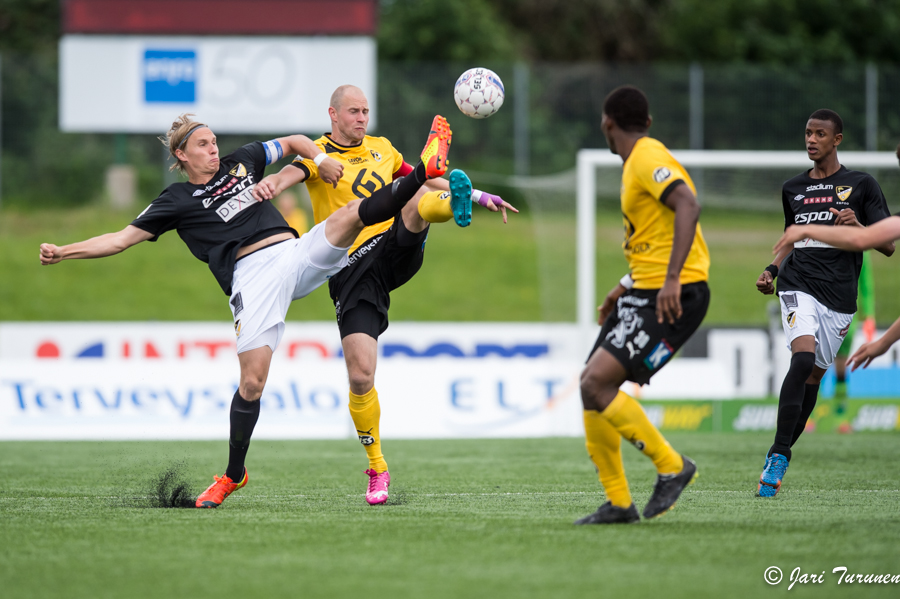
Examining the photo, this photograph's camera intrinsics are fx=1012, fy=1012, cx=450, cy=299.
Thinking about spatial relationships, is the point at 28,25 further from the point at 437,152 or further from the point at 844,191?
the point at 844,191

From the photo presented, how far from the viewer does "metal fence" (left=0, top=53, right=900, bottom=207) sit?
63.7 ft

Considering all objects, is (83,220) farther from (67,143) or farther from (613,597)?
(613,597)

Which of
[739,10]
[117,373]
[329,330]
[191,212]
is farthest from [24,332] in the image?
[739,10]

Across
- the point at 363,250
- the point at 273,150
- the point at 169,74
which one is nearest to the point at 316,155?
the point at 273,150

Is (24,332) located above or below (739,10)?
below

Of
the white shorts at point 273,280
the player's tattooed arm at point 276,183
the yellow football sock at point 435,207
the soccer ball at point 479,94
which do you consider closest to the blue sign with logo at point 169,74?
the player's tattooed arm at point 276,183

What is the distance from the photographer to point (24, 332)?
1398cm

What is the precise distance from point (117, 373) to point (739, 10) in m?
21.7

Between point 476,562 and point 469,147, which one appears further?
point 469,147

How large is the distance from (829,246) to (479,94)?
8.48ft

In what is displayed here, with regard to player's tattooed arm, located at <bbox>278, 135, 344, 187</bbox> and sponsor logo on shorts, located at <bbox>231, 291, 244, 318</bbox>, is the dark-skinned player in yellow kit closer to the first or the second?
player's tattooed arm, located at <bbox>278, 135, 344, 187</bbox>

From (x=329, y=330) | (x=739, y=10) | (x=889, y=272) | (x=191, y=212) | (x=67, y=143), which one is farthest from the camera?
(x=739, y=10)

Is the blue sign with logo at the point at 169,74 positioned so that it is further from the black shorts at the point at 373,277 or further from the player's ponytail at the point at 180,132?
the black shorts at the point at 373,277

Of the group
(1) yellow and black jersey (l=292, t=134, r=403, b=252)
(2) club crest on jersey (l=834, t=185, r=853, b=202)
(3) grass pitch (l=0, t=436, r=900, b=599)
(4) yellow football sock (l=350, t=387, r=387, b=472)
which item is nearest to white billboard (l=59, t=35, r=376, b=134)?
(3) grass pitch (l=0, t=436, r=900, b=599)
